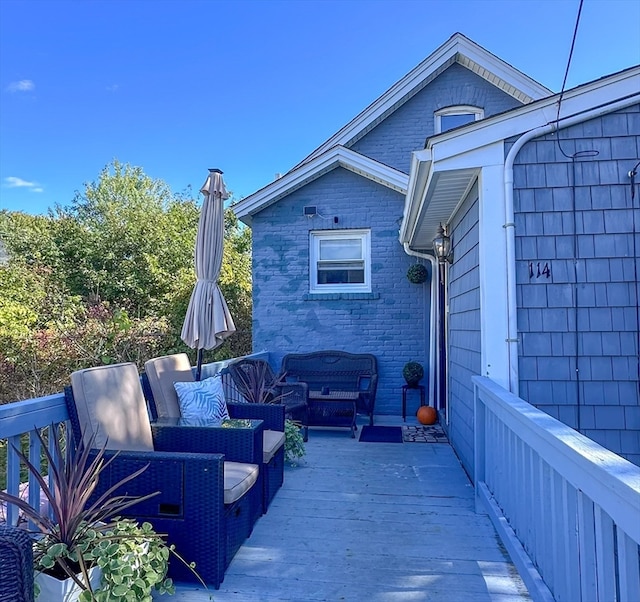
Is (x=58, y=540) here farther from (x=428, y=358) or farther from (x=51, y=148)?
(x=51, y=148)

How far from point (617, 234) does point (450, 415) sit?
8.61 feet

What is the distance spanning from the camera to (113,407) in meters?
2.50

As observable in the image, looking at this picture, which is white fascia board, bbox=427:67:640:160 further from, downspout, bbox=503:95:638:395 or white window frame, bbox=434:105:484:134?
white window frame, bbox=434:105:484:134

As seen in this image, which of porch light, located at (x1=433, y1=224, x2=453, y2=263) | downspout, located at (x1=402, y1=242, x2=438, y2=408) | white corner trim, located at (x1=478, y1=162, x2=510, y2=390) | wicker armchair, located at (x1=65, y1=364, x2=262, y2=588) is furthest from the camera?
downspout, located at (x1=402, y1=242, x2=438, y2=408)

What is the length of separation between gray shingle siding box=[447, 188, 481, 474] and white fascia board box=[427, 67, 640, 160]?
455 millimetres

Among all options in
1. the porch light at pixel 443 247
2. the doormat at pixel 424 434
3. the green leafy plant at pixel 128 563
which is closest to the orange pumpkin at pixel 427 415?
the doormat at pixel 424 434

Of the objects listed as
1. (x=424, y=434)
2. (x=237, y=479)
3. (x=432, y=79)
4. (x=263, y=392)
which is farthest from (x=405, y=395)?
(x=432, y=79)

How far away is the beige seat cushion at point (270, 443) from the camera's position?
9.73ft

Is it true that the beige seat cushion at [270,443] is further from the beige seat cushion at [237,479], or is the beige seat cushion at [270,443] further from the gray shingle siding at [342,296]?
the gray shingle siding at [342,296]

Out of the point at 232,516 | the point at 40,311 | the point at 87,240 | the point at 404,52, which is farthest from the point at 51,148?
the point at 232,516

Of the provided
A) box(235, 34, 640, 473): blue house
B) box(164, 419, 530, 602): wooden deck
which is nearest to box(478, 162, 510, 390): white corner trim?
box(235, 34, 640, 473): blue house

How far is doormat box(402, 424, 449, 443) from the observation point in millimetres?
4994

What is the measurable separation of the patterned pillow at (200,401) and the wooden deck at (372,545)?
2.55ft

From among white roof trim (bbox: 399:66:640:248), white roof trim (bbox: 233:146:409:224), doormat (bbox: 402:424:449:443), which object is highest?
white roof trim (bbox: 233:146:409:224)
